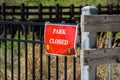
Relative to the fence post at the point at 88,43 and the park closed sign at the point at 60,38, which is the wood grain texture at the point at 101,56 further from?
the park closed sign at the point at 60,38

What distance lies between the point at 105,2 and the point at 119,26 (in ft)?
73.6

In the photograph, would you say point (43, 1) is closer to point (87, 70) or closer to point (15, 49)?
point (15, 49)

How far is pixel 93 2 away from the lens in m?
27.2

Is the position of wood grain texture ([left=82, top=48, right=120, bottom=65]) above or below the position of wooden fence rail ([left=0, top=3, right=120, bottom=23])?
above

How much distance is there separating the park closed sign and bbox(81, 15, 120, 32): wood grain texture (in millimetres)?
271

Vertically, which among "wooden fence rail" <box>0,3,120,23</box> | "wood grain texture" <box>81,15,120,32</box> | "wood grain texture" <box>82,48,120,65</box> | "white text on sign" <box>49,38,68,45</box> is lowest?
"wooden fence rail" <box>0,3,120,23</box>

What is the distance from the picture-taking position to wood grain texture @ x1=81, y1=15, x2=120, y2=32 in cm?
510

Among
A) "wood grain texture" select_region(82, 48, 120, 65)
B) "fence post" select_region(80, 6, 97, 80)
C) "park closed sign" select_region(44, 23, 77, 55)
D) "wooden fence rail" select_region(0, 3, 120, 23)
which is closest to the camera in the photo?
"wood grain texture" select_region(82, 48, 120, 65)

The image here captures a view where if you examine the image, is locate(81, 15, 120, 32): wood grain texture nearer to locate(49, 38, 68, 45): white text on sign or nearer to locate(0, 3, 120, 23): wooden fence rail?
locate(49, 38, 68, 45): white text on sign

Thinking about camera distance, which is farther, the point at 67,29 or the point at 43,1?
the point at 43,1

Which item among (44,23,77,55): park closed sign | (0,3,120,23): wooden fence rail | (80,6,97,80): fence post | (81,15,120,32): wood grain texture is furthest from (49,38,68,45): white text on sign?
(0,3,120,23): wooden fence rail

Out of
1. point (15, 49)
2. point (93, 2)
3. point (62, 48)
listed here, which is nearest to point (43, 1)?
point (93, 2)

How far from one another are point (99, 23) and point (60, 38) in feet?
1.75

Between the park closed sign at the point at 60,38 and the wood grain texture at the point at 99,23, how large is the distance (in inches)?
10.7
